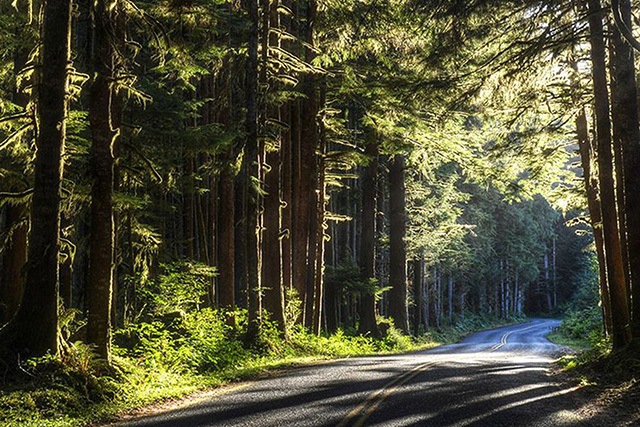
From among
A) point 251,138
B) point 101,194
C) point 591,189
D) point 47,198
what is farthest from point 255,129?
point 591,189

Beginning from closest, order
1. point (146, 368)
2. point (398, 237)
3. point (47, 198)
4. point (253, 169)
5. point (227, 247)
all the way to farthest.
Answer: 1. point (47, 198)
2. point (146, 368)
3. point (253, 169)
4. point (227, 247)
5. point (398, 237)

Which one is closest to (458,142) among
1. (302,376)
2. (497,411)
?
(302,376)

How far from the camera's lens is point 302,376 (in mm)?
12109

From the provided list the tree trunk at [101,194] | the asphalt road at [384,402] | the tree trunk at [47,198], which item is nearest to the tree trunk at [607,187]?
the asphalt road at [384,402]

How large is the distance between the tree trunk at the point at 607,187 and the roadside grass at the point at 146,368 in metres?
7.91

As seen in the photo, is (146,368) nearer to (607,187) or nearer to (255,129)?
(255,129)

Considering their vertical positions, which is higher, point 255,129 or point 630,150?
point 255,129

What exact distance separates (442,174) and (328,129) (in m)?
17.9

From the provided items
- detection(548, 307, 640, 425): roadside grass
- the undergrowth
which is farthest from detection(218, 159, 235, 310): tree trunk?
detection(548, 307, 640, 425): roadside grass

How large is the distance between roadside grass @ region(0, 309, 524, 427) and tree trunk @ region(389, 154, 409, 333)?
9.75 meters

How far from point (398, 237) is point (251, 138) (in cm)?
1515

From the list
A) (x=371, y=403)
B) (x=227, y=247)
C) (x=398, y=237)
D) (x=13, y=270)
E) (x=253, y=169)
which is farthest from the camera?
(x=398, y=237)

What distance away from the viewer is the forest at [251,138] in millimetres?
10227

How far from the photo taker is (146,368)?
11398 millimetres
